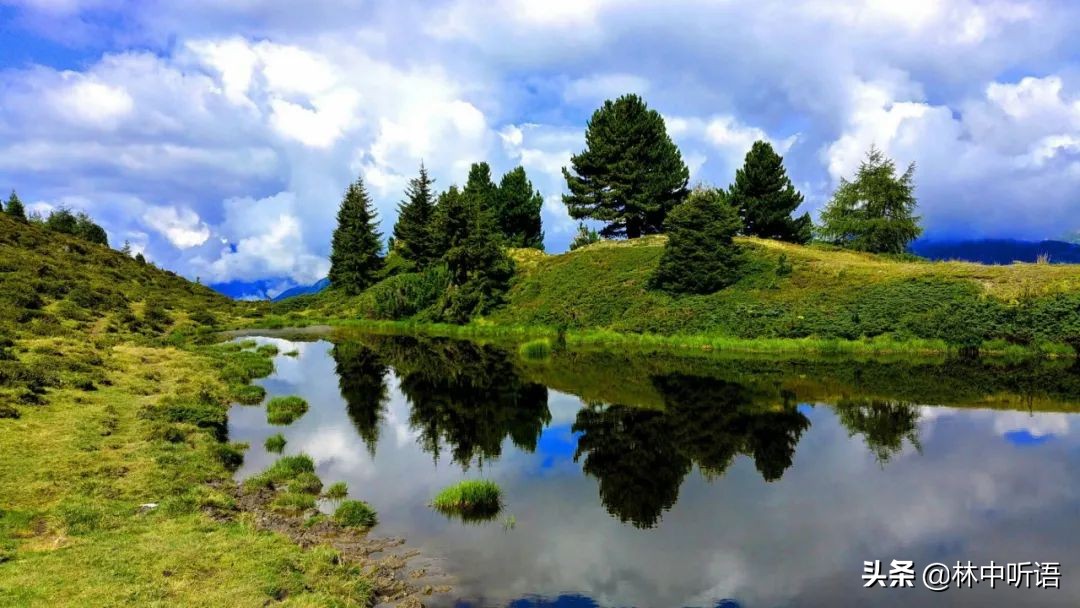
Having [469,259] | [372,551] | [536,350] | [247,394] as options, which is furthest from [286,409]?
[469,259]

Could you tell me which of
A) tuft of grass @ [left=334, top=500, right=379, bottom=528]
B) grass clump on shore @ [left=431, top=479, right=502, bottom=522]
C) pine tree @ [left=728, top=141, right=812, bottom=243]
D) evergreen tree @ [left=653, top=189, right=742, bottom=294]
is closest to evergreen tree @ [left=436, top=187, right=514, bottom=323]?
evergreen tree @ [left=653, top=189, right=742, bottom=294]

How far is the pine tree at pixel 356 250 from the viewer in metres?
101

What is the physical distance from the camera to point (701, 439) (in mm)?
23219

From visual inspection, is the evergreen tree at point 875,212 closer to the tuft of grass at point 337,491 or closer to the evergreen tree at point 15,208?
the tuft of grass at point 337,491

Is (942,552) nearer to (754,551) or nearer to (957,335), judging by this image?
(754,551)

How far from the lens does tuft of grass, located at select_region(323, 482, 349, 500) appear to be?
57.7ft

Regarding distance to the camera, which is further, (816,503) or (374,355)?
(374,355)

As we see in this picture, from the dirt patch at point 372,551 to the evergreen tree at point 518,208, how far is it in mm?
82680

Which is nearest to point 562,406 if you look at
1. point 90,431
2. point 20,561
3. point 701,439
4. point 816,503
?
point 701,439

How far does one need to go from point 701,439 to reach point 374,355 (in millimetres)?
34669

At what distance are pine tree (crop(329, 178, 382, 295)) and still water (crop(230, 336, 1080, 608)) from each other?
217 ft

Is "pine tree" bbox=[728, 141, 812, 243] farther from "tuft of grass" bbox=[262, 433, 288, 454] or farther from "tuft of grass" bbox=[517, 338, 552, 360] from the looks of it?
"tuft of grass" bbox=[262, 433, 288, 454]

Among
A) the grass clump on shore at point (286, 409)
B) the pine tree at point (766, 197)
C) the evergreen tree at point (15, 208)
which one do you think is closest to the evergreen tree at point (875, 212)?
the pine tree at point (766, 197)

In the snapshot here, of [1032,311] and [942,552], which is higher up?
[1032,311]
